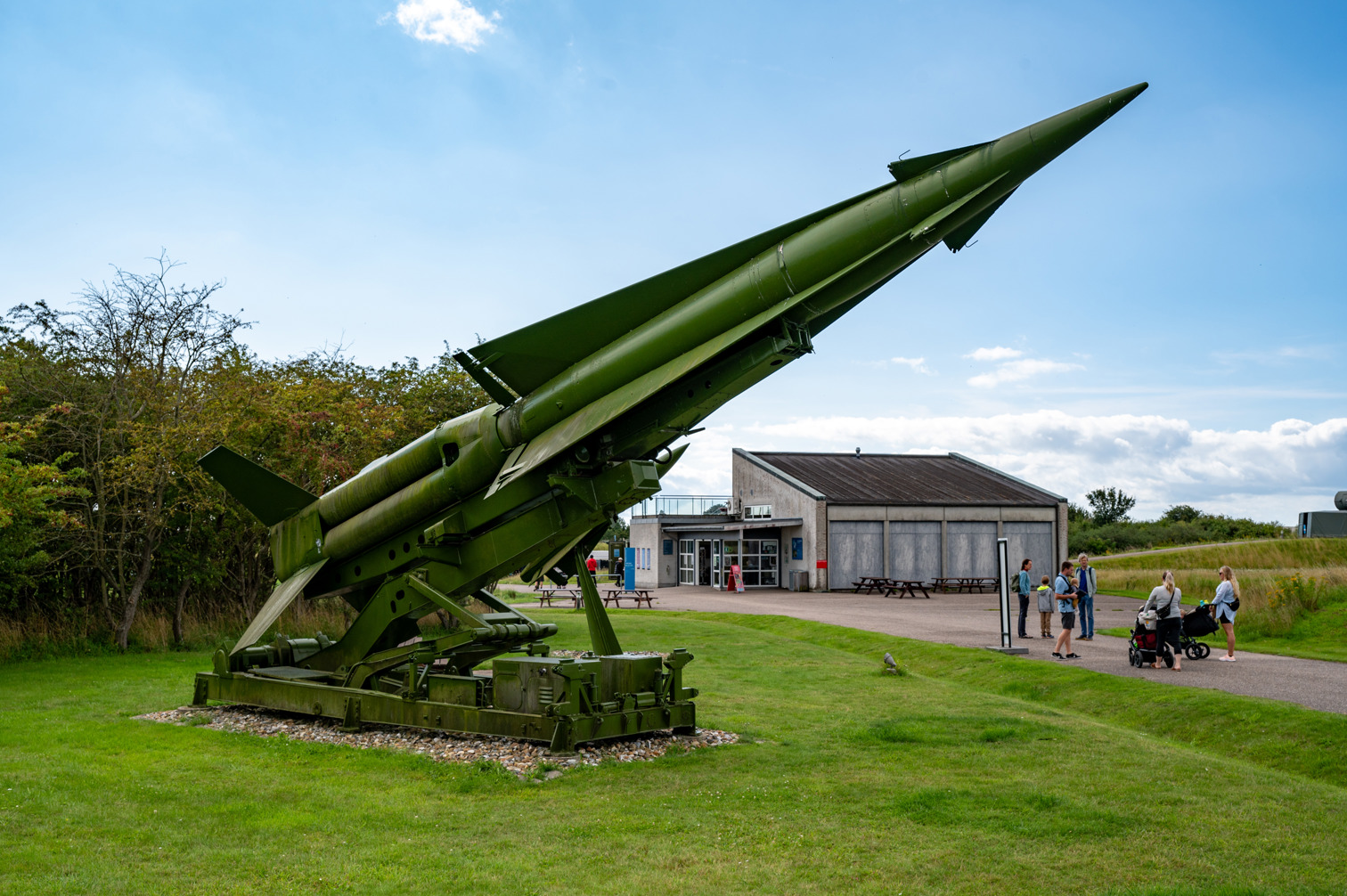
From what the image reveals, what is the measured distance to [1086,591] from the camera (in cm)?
1727

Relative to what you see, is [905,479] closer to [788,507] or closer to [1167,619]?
[788,507]

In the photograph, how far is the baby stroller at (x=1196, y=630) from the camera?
47.2 ft

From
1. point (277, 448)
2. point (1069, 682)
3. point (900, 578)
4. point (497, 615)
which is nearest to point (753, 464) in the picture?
point (900, 578)

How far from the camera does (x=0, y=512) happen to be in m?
11.9

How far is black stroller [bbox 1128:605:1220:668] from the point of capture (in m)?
13.8

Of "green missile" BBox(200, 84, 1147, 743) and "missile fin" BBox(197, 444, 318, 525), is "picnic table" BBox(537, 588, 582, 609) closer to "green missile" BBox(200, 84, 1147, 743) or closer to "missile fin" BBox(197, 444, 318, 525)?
"missile fin" BBox(197, 444, 318, 525)

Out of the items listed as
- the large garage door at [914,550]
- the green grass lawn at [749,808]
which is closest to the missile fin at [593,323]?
the green grass lawn at [749,808]

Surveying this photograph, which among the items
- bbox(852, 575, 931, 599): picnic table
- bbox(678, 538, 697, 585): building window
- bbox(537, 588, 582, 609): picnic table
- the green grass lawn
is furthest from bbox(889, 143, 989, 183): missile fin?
bbox(678, 538, 697, 585): building window

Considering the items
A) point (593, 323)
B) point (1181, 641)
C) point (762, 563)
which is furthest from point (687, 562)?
point (593, 323)

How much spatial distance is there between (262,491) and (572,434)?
4.80 m

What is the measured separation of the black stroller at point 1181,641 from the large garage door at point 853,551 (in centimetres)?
1855

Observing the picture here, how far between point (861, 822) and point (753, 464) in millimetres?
30818

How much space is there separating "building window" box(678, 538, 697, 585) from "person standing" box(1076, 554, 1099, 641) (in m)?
21.0

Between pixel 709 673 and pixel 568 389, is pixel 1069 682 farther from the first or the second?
pixel 568 389
